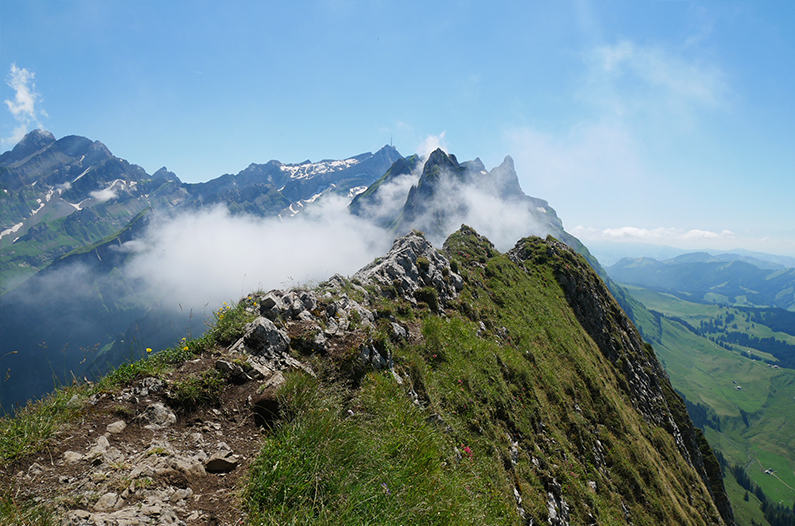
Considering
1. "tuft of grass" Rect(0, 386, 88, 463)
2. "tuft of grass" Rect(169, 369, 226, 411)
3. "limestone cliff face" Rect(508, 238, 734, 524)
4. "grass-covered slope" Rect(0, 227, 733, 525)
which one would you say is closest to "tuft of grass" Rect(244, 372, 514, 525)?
"grass-covered slope" Rect(0, 227, 733, 525)

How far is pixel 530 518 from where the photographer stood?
1033 centimetres

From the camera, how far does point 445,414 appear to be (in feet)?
35.9

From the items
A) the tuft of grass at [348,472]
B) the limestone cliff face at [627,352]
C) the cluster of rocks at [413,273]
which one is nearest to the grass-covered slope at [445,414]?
the tuft of grass at [348,472]

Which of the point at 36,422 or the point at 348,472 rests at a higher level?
the point at 348,472

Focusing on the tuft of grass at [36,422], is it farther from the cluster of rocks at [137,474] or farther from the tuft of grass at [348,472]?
the tuft of grass at [348,472]

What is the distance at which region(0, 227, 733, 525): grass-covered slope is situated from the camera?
17.1 ft

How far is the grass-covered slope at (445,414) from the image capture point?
522cm

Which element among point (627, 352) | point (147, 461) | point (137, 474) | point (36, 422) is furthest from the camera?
point (627, 352)

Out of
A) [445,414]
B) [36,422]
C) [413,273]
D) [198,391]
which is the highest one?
[413,273]

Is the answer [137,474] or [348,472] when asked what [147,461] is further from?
[348,472]

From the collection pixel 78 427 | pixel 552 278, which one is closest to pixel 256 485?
pixel 78 427

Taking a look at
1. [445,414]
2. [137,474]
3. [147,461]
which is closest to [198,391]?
[147,461]

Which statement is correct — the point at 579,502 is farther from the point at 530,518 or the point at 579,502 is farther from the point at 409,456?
the point at 409,456

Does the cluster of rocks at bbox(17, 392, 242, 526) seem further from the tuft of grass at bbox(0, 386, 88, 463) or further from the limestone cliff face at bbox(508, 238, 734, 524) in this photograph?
the limestone cliff face at bbox(508, 238, 734, 524)
